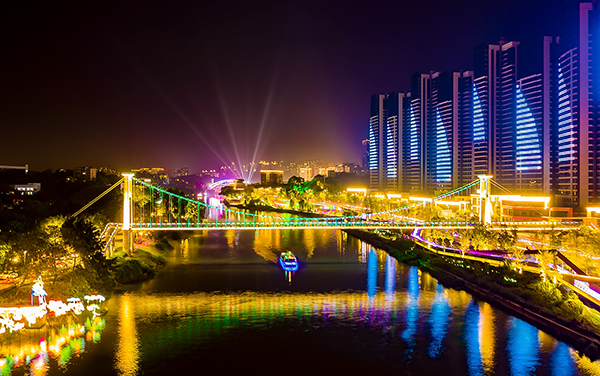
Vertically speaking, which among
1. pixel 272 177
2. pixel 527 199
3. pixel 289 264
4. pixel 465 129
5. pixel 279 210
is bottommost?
pixel 289 264

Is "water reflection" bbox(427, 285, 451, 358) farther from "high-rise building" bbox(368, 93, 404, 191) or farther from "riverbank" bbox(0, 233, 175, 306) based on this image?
"high-rise building" bbox(368, 93, 404, 191)

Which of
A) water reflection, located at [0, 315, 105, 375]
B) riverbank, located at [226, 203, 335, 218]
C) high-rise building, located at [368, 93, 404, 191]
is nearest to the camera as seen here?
water reflection, located at [0, 315, 105, 375]

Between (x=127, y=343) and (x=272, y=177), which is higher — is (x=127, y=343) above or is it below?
below

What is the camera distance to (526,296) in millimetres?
13062

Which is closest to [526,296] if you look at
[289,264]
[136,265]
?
[289,264]

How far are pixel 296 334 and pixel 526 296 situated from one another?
6.77 metres

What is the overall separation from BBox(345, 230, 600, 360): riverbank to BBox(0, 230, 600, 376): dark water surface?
38 centimetres

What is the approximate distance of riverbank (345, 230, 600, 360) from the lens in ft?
34.5

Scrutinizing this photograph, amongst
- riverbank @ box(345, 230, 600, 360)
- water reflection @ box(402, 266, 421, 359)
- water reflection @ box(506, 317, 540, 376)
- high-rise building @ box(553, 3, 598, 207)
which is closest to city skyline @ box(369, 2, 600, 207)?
high-rise building @ box(553, 3, 598, 207)

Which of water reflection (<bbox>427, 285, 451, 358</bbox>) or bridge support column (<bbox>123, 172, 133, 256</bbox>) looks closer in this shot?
water reflection (<bbox>427, 285, 451, 358</bbox>)

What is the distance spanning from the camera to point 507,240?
17.9m

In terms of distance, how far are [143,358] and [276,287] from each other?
6245mm

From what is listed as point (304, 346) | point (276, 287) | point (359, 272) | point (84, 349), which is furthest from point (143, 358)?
point (359, 272)

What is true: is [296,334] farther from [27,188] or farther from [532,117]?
[27,188]
